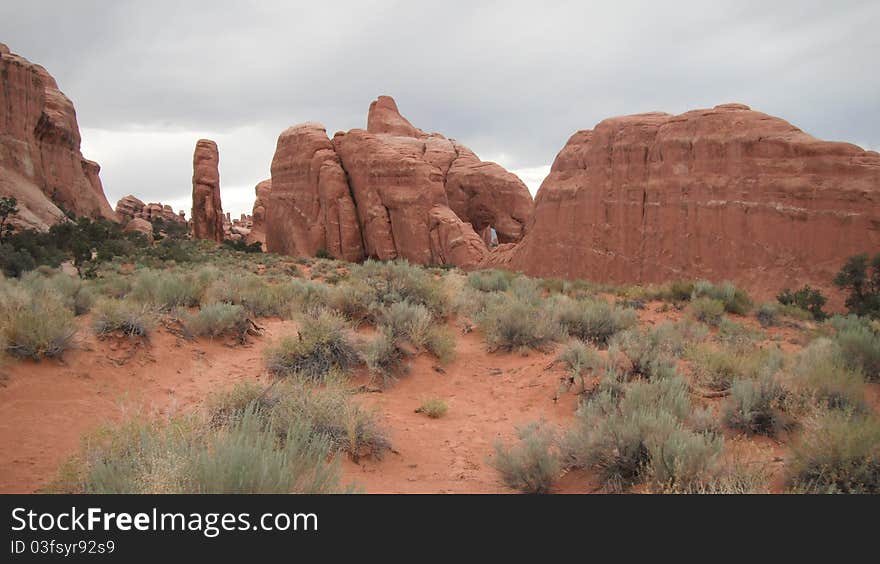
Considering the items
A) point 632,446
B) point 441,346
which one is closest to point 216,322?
point 441,346

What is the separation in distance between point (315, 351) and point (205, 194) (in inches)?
1944

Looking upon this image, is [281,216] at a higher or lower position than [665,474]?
higher

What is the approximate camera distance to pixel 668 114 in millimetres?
26328

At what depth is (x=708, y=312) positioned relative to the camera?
41.1 ft

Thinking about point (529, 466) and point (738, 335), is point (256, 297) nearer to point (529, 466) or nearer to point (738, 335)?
point (529, 466)

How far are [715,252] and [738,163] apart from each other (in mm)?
3630

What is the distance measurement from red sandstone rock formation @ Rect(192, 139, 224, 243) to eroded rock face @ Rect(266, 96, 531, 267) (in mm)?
10686

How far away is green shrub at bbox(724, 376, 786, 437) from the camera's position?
5934 mm

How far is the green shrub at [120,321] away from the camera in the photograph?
7.86 meters

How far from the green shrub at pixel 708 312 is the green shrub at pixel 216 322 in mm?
9571

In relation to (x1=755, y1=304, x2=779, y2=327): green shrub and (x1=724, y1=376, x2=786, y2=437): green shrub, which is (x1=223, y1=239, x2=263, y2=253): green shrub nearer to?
(x1=755, y1=304, x2=779, y2=327): green shrub
